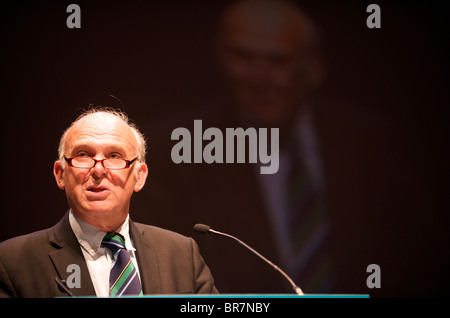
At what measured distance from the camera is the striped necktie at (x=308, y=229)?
11.5 ft

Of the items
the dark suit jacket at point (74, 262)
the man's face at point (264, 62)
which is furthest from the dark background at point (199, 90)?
the dark suit jacket at point (74, 262)

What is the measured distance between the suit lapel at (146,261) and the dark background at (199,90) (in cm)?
81

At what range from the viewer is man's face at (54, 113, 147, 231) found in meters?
2.50

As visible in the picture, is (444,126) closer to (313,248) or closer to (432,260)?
(432,260)

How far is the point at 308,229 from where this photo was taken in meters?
3.52

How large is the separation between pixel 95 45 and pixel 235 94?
0.96 m

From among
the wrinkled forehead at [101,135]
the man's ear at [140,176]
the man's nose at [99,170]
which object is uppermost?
the wrinkled forehead at [101,135]

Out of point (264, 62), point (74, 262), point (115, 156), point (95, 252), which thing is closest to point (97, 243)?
point (95, 252)

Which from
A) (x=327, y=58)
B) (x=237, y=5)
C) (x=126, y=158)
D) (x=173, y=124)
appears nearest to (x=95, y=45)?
(x=173, y=124)

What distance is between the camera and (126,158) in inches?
103

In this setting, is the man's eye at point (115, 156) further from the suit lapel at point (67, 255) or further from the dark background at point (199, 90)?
the dark background at point (199, 90)

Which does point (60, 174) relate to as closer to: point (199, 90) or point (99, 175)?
point (99, 175)
